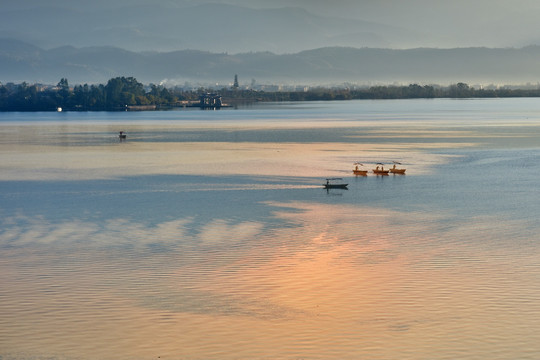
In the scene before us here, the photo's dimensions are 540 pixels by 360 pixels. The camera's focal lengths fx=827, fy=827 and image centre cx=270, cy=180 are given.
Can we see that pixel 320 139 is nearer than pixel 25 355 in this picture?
No

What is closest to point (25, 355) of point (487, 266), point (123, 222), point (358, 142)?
point (487, 266)

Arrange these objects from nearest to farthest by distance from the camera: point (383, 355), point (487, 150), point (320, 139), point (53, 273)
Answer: point (383, 355) → point (53, 273) → point (487, 150) → point (320, 139)

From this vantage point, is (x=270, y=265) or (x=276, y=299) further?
(x=270, y=265)

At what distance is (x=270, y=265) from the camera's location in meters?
23.7

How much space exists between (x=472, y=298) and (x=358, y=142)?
58.9 metres

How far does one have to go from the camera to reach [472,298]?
795 inches

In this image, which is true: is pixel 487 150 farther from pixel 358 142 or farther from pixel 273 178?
pixel 273 178

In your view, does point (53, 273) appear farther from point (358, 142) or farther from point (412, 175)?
point (358, 142)

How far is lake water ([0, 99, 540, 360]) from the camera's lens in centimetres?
1742

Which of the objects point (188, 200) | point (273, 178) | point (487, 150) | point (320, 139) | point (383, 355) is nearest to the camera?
point (383, 355)

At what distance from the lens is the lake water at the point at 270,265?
17.4 m

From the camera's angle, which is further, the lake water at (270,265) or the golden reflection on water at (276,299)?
the lake water at (270,265)

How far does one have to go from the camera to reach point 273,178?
47125mm

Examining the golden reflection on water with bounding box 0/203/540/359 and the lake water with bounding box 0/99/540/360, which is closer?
the golden reflection on water with bounding box 0/203/540/359
